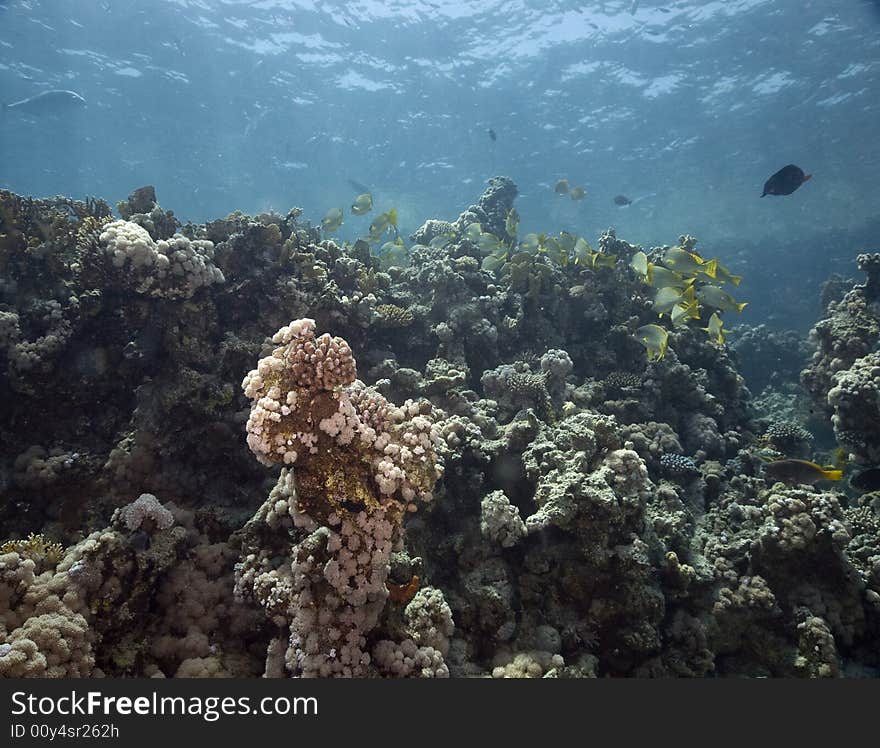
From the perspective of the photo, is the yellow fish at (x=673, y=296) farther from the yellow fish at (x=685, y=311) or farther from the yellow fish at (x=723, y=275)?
the yellow fish at (x=723, y=275)

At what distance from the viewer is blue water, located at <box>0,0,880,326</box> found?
23016 millimetres

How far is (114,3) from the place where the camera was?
22.6 m

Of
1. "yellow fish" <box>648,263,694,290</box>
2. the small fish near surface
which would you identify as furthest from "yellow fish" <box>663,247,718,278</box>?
the small fish near surface

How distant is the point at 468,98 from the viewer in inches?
1202

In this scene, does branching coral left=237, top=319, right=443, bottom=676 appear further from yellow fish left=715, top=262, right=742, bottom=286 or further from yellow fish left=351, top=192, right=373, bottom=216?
yellow fish left=351, top=192, right=373, bottom=216

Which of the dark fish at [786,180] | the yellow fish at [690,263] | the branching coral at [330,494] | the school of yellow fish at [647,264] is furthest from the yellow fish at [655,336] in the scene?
the branching coral at [330,494]

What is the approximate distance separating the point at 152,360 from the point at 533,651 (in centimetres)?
540

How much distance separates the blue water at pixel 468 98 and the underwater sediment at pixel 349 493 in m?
22.5

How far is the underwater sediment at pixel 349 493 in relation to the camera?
Result: 3324 mm

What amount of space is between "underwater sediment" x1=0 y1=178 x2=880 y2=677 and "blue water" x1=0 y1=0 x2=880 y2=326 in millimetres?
22548

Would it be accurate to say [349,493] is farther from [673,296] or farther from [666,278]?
[666,278]

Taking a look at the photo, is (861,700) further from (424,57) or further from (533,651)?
(424,57)

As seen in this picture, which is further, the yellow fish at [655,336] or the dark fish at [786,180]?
the dark fish at [786,180]

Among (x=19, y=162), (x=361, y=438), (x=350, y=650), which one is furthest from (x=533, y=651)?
(x=19, y=162)
